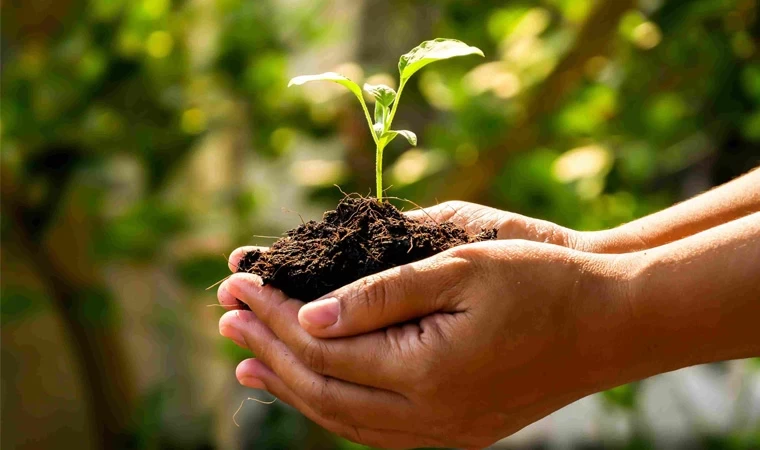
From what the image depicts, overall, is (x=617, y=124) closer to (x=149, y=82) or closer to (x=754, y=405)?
(x=754, y=405)

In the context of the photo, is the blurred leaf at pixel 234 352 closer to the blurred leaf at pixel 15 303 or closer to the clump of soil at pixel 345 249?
the blurred leaf at pixel 15 303

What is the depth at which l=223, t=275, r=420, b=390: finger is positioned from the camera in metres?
0.86

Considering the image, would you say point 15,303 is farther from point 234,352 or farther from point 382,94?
point 382,94

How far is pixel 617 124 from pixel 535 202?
1.11 feet

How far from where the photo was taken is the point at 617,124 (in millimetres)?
2209

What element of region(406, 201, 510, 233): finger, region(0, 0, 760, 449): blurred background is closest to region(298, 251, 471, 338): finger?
region(406, 201, 510, 233): finger

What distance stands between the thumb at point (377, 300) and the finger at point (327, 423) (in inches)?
5.2

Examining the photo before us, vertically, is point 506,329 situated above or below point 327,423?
above

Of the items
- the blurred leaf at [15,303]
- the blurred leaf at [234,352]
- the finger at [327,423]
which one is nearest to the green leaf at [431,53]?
the finger at [327,423]

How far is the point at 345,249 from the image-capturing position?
3.13 ft

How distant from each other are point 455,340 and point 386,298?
0.08 metres

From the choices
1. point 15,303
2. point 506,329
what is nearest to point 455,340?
point 506,329

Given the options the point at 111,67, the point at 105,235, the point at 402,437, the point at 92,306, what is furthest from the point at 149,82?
the point at 402,437

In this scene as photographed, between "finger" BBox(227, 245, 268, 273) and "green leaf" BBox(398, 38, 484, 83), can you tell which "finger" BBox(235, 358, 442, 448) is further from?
"green leaf" BBox(398, 38, 484, 83)
